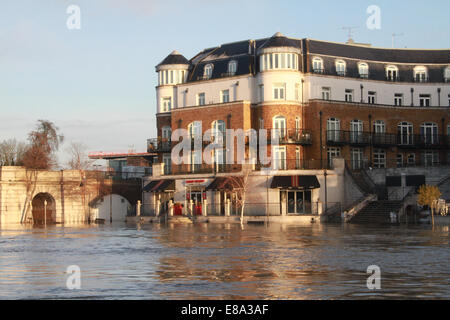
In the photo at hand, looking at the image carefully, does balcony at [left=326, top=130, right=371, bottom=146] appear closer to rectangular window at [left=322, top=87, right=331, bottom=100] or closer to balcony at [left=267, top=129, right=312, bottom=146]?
balcony at [left=267, top=129, right=312, bottom=146]

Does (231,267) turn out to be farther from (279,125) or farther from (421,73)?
(421,73)

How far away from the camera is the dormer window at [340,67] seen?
7262cm

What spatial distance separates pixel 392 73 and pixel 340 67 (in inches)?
253

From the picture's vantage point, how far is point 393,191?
6512cm

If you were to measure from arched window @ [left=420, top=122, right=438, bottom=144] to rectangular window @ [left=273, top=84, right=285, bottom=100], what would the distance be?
15826 mm

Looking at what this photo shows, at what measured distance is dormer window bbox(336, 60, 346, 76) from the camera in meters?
72.6

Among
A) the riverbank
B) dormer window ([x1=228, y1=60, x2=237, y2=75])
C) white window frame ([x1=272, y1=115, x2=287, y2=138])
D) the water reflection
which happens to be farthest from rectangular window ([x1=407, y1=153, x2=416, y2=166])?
the water reflection

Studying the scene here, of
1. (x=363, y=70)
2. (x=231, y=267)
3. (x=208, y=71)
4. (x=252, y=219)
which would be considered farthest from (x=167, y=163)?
(x=231, y=267)

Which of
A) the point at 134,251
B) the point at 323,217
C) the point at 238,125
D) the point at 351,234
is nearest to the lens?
the point at 134,251

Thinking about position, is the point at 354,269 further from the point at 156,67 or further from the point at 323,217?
the point at 156,67

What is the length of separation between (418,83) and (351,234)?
1469 inches

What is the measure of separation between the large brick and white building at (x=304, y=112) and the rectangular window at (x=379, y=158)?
10 cm
